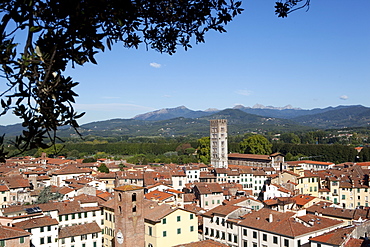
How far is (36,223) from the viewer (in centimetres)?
2592

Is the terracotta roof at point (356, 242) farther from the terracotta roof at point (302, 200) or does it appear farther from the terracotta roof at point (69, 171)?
the terracotta roof at point (69, 171)

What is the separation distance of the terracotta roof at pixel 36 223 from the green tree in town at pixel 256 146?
68933 mm

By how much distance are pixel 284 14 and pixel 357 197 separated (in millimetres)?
39720

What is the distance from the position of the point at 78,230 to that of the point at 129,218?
5.93 metres

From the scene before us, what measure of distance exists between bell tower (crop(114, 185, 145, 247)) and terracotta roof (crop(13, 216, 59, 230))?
555 centimetres

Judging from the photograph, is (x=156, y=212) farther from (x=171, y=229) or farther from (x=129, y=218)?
(x=129, y=218)

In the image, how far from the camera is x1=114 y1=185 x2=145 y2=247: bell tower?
2322 centimetres

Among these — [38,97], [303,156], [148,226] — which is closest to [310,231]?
[148,226]

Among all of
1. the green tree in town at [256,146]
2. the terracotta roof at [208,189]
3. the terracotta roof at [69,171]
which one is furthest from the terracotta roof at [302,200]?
the green tree in town at [256,146]

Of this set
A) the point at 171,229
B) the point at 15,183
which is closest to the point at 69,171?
the point at 15,183

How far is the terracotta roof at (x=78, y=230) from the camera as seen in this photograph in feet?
88.2

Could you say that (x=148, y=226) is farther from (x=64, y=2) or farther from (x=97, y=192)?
(x=64, y=2)

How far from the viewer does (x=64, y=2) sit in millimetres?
3498

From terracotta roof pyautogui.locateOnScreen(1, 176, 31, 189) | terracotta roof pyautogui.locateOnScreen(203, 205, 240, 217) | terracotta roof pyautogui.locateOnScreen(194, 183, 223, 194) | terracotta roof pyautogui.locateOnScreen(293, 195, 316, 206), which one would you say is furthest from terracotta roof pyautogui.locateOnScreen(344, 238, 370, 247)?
terracotta roof pyautogui.locateOnScreen(1, 176, 31, 189)
